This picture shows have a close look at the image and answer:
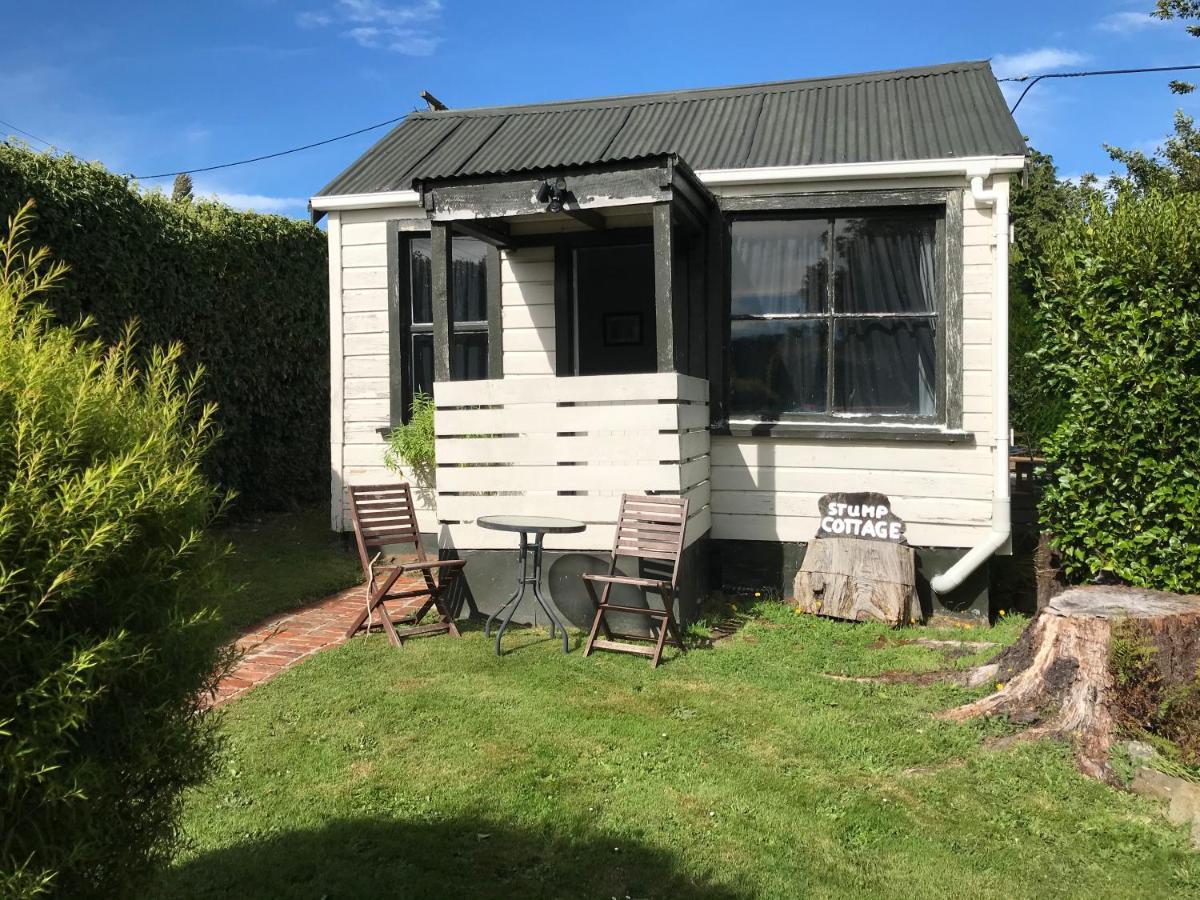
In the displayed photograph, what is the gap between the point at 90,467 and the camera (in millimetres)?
1773

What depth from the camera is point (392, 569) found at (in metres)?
5.34

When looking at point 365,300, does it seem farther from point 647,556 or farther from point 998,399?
point 998,399

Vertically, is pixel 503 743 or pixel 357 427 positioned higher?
pixel 357 427

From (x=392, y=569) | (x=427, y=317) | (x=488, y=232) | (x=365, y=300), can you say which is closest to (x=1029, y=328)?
(x=488, y=232)

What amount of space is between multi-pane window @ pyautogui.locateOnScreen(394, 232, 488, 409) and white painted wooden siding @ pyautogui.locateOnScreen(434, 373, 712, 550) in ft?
5.95

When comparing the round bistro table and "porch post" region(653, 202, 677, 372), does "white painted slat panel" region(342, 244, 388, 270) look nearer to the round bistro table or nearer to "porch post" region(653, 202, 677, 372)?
"porch post" region(653, 202, 677, 372)

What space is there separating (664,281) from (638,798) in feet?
10.9

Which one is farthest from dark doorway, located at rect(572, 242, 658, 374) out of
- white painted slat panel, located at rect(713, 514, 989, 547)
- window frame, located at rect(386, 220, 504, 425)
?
white painted slat panel, located at rect(713, 514, 989, 547)

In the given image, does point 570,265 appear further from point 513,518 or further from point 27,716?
point 27,716

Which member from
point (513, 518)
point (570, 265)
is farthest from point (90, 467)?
point (570, 265)

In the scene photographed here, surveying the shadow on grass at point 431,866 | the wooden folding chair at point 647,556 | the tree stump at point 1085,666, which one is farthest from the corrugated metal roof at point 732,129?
the shadow on grass at point 431,866

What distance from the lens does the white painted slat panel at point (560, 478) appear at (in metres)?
5.58

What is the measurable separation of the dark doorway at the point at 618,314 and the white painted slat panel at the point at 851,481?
2.47m

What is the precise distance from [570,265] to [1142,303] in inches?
162
